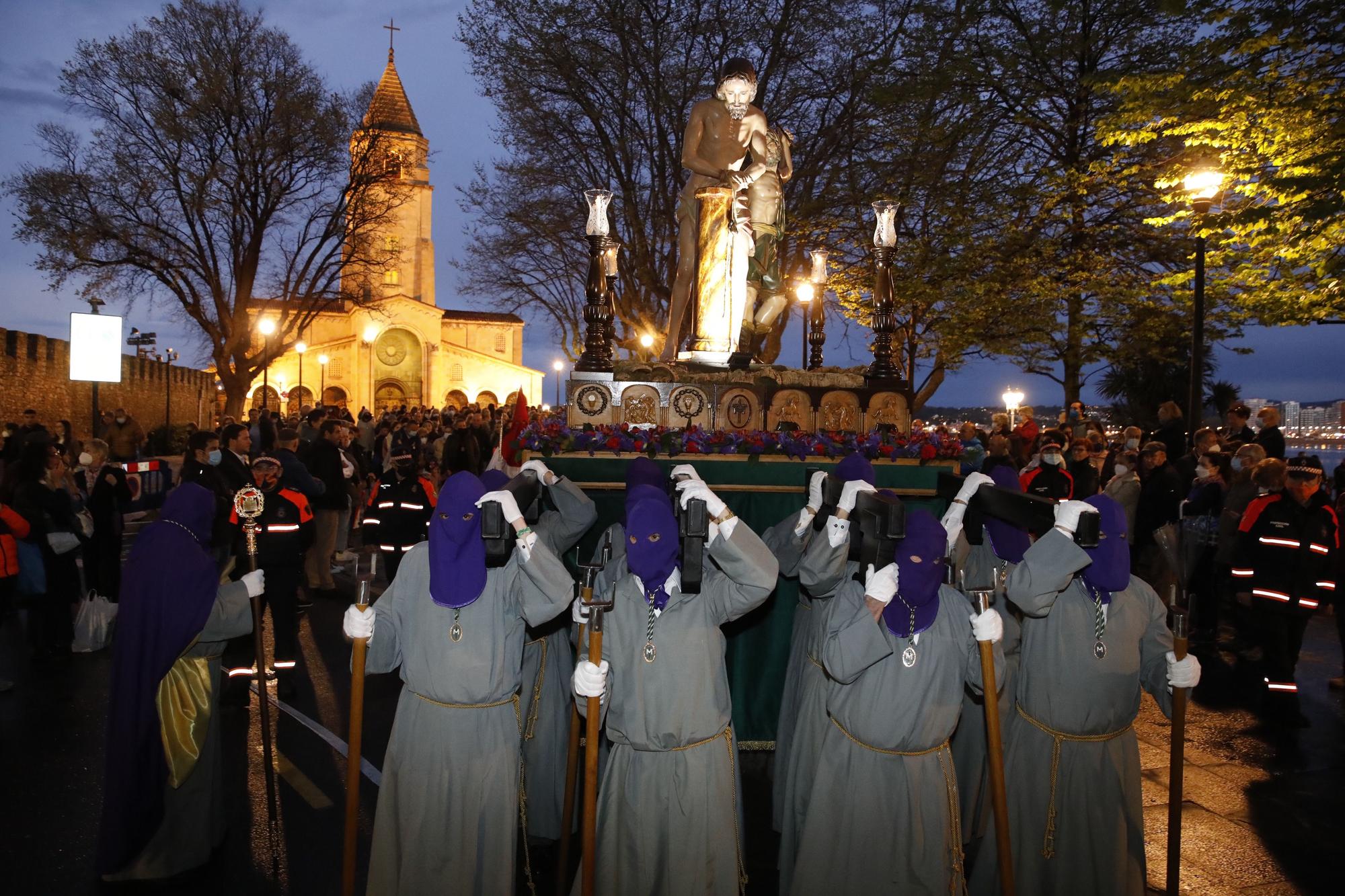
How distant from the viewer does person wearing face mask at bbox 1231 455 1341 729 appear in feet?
24.2

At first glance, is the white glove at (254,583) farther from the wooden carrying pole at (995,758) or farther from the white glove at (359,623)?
the wooden carrying pole at (995,758)

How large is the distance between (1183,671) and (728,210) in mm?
5459

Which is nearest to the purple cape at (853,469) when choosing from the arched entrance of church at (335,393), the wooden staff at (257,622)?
the wooden staff at (257,622)

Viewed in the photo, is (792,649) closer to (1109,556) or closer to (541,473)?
(541,473)

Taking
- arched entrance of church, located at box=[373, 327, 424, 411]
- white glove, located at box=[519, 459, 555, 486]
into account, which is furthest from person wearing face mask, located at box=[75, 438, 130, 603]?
arched entrance of church, located at box=[373, 327, 424, 411]

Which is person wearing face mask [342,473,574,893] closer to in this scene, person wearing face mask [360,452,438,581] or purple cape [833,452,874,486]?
purple cape [833,452,874,486]

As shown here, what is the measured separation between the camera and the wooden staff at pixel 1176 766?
4059 millimetres

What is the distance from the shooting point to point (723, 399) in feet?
26.2

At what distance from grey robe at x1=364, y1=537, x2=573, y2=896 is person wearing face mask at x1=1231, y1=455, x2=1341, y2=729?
639 cm

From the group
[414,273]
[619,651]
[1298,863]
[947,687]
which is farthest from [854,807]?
[414,273]

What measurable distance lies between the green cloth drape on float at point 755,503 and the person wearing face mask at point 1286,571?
120 inches

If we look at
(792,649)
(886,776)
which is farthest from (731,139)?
(886,776)

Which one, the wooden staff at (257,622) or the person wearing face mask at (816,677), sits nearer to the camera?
the person wearing face mask at (816,677)

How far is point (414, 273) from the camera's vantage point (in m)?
63.3
